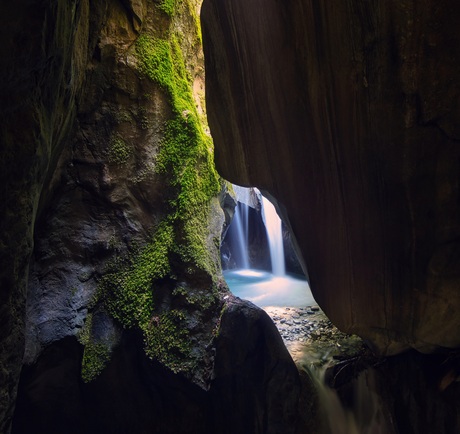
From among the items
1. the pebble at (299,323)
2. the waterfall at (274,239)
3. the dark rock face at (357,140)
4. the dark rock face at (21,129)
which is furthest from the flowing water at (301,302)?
the dark rock face at (21,129)

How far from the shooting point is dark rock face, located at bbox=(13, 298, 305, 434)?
3781 mm

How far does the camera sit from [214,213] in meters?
5.16

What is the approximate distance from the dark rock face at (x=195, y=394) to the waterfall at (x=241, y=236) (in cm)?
869

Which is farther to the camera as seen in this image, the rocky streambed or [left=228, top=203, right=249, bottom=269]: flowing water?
[left=228, top=203, right=249, bottom=269]: flowing water

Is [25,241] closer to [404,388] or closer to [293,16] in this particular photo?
[293,16]

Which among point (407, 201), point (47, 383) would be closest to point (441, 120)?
point (407, 201)

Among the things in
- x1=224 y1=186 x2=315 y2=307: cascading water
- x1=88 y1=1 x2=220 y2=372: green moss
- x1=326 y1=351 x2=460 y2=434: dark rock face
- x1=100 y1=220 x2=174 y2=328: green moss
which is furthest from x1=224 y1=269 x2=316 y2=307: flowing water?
x1=100 y1=220 x2=174 y2=328: green moss

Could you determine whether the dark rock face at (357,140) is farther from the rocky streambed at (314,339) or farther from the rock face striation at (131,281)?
the rock face striation at (131,281)

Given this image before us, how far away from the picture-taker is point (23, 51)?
1833 millimetres

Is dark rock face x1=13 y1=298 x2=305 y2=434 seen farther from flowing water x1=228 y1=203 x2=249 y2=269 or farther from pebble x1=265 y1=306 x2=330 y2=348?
flowing water x1=228 y1=203 x2=249 y2=269

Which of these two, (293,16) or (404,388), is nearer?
(293,16)

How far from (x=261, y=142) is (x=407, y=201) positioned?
1.61 m

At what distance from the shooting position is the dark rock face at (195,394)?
12.4ft

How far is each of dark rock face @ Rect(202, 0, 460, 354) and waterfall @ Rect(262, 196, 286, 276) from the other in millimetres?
8207
